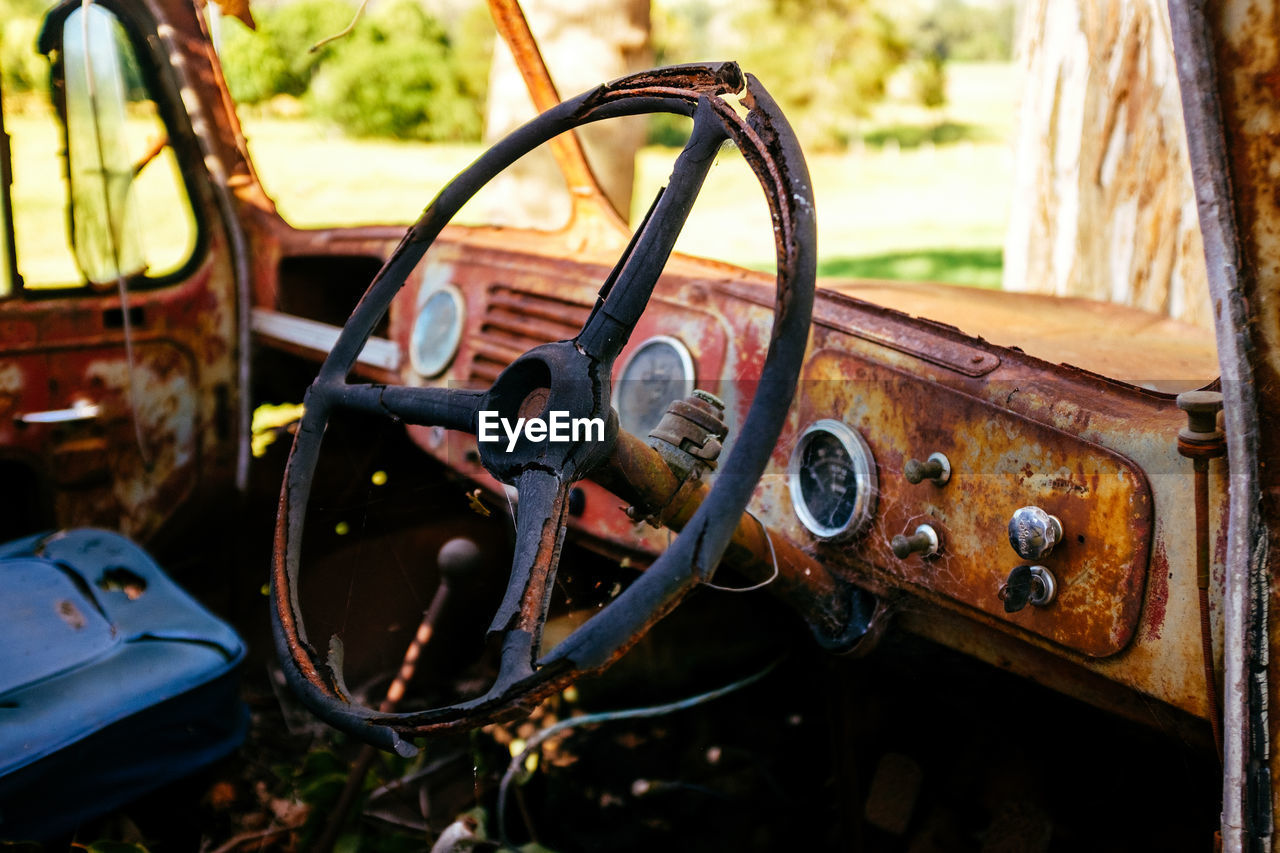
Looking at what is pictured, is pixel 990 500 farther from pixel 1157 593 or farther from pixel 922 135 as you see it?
pixel 922 135

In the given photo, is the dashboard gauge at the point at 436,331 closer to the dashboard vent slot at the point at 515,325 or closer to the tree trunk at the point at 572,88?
the dashboard vent slot at the point at 515,325

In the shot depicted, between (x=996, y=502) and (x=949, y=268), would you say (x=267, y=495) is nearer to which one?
(x=996, y=502)

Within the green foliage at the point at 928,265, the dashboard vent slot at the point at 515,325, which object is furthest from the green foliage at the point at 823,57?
the dashboard vent slot at the point at 515,325

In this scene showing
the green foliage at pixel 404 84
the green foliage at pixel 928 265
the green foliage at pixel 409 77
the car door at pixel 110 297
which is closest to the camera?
the car door at pixel 110 297

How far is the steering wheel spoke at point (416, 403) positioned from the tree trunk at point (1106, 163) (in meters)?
3.40

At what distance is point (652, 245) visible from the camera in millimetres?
1280

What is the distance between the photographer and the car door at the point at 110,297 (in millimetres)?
2320

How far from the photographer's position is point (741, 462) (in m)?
1.06

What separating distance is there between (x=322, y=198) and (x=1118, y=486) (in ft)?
29.3

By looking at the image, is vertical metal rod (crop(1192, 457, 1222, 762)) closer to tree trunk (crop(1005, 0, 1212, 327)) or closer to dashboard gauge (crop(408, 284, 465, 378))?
dashboard gauge (crop(408, 284, 465, 378))

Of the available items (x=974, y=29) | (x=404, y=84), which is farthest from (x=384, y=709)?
(x=974, y=29)

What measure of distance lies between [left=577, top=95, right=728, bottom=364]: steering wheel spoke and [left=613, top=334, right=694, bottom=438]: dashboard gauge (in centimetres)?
62

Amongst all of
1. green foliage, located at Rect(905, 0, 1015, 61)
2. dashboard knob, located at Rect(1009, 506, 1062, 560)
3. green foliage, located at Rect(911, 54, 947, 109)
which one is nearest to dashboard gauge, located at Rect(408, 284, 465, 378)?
dashboard knob, located at Rect(1009, 506, 1062, 560)

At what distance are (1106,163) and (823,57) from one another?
17778mm
